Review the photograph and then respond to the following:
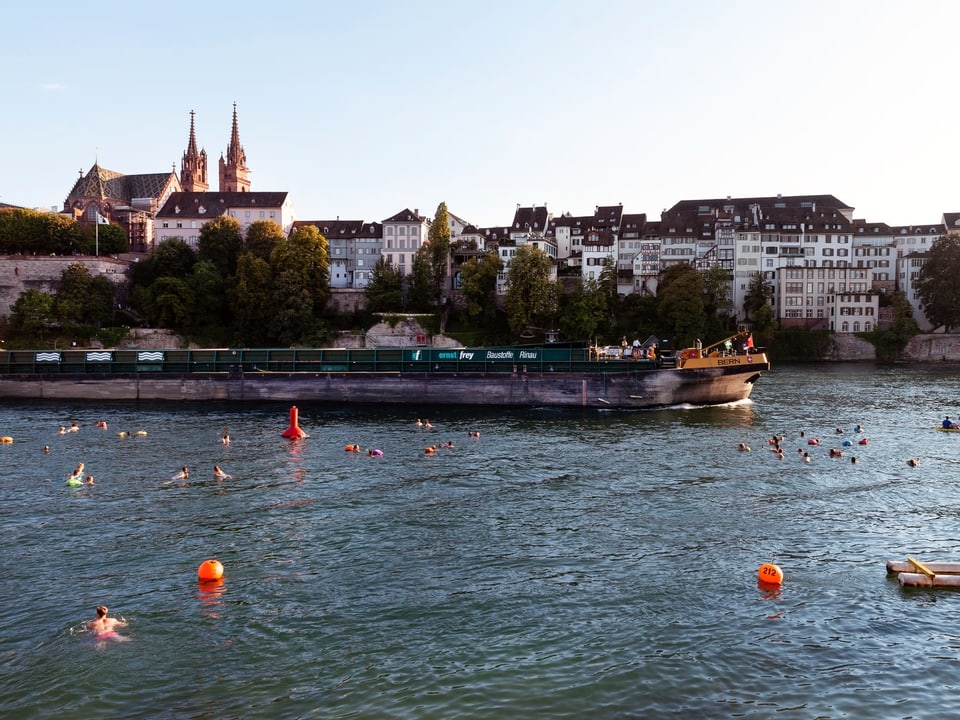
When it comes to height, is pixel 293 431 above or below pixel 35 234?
below

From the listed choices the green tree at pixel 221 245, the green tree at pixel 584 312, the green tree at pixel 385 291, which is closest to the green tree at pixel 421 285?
the green tree at pixel 385 291

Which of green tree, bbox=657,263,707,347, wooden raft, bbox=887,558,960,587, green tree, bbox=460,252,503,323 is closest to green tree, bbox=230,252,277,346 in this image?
green tree, bbox=460,252,503,323

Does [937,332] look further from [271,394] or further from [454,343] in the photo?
[271,394]

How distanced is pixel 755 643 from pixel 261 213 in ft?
423

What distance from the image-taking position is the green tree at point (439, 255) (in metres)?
114

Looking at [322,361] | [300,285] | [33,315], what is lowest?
[322,361]

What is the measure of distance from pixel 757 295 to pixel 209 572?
11144cm

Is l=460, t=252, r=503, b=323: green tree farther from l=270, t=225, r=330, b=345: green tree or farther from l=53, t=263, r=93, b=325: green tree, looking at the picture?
l=53, t=263, r=93, b=325: green tree

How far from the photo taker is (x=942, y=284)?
363 ft

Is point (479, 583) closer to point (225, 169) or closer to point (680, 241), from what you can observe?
point (680, 241)

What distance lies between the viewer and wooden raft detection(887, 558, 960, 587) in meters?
20.2

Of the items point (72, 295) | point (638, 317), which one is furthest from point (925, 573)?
point (72, 295)

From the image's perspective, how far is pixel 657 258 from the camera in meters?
123

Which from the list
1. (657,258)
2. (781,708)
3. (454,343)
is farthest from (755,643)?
(657,258)
